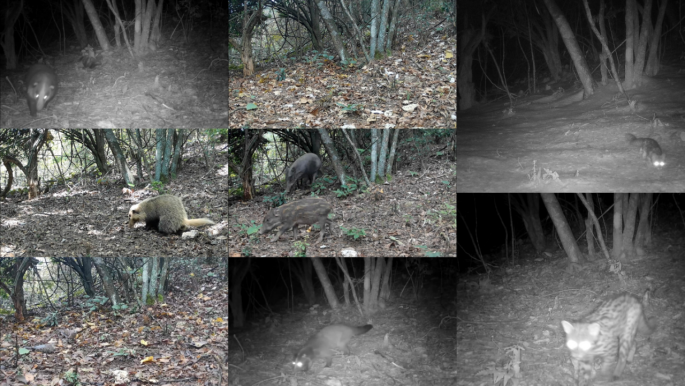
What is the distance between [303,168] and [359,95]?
25.7 inches

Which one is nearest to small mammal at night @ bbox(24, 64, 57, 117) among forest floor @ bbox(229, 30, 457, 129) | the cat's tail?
forest floor @ bbox(229, 30, 457, 129)

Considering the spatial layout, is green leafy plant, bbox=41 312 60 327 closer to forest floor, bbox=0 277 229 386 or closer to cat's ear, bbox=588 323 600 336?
forest floor, bbox=0 277 229 386

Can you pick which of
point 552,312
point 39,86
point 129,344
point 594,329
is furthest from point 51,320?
point 594,329

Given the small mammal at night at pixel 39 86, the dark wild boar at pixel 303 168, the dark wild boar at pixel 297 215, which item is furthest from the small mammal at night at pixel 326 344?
the small mammal at night at pixel 39 86

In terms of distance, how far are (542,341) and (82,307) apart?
3.41 meters

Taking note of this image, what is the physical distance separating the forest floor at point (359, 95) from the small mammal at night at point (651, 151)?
131 cm

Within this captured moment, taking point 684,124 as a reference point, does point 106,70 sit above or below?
above

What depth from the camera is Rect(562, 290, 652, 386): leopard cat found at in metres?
3.74

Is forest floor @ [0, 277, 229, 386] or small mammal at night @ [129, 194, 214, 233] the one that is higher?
small mammal at night @ [129, 194, 214, 233]

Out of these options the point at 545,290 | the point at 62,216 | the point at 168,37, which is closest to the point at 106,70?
the point at 168,37

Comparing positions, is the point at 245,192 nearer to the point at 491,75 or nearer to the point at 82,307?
the point at 82,307

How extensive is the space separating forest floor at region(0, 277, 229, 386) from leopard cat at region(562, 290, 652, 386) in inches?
98.3

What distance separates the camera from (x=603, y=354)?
374cm

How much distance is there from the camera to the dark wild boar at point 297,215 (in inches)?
149
